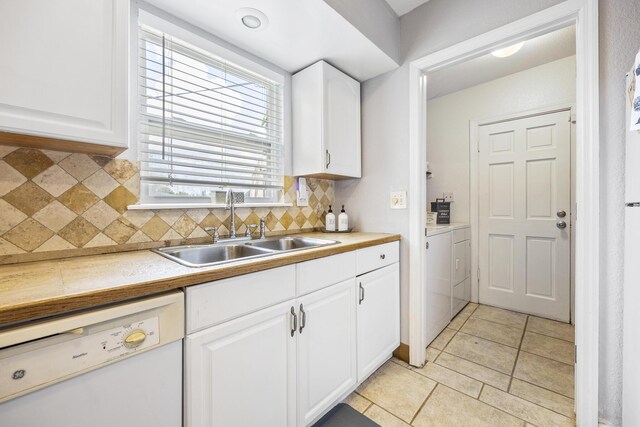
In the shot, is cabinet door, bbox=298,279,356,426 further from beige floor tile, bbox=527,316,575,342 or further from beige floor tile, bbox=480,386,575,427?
beige floor tile, bbox=527,316,575,342

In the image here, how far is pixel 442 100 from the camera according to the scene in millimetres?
3312

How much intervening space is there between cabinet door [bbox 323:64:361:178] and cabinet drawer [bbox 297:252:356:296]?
2.30ft

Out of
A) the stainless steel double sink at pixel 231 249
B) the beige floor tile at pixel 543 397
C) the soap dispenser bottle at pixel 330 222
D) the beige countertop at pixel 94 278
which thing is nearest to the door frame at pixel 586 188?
the beige floor tile at pixel 543 397

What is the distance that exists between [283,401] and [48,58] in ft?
4.97

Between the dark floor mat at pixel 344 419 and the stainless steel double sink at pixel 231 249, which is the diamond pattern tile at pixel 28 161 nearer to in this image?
the stainless steel double sink at pixel 231 249

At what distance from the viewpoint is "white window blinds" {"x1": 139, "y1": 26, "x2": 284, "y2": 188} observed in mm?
1398

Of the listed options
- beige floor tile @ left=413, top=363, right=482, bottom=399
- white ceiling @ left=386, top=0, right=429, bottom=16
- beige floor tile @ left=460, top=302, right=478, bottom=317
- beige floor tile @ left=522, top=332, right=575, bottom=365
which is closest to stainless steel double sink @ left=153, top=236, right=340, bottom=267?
beige floor tile @ left=413, top=363, right=482, bottom=399

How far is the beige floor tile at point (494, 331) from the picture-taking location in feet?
7.25

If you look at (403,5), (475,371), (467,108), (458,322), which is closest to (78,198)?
(403,5)

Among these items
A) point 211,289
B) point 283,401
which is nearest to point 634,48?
point 211,289

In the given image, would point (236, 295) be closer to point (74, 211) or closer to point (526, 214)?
point (74, 211)

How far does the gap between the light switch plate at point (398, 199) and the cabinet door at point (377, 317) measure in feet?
1.39

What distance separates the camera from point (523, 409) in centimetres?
146

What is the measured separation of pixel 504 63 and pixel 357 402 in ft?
10.4
